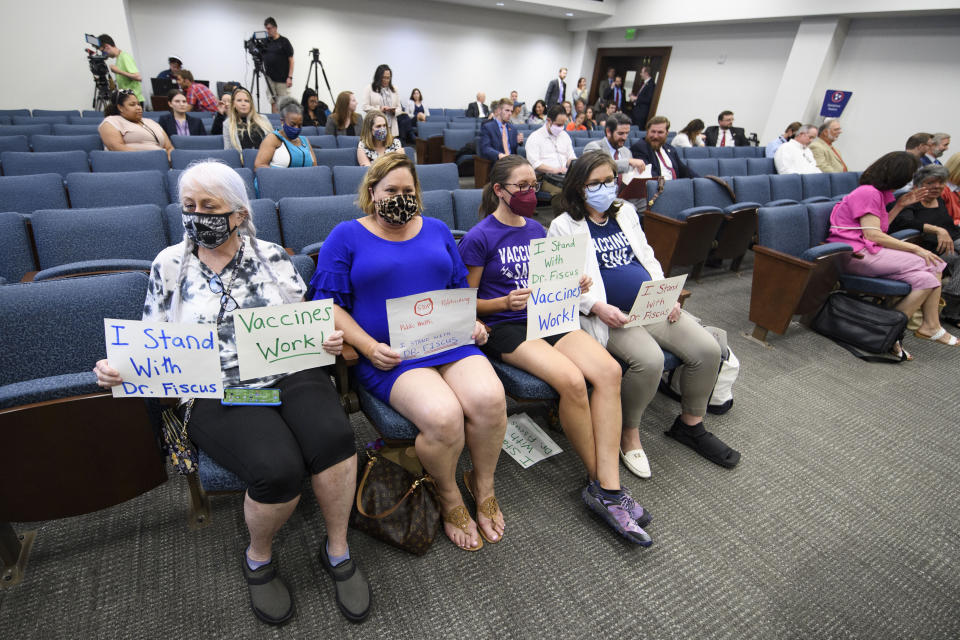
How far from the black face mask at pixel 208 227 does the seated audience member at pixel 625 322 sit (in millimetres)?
1297

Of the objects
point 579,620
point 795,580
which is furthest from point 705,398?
point 579,620

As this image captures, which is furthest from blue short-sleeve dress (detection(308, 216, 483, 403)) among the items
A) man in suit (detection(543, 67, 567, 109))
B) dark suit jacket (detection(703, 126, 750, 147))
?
man in suit (detection(543, 67, 567, 109))

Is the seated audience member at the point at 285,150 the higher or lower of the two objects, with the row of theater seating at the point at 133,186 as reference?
higher

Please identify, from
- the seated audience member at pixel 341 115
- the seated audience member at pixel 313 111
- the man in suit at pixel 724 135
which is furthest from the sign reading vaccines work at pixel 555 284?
the man in suit at pixel 724 135

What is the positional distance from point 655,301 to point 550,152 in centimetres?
352

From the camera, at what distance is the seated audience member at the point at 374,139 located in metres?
3.50

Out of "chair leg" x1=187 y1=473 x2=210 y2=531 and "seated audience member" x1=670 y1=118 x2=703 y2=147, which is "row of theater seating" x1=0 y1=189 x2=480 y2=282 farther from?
"seated audience member" x1=670 y1=118 x2=703 y2=147

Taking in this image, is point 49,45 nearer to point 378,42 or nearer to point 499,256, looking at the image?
point 378,42

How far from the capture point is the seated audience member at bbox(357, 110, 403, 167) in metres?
3.50

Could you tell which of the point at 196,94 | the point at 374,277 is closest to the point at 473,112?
the point at 196,94

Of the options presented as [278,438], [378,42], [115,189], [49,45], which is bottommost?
[278,438]

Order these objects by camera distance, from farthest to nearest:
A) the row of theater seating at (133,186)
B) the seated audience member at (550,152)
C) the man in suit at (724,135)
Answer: the man in suit at (724,135) → the seated audience member at (550,152) → the row of theater seating at (133,186)

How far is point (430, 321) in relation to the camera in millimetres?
1520

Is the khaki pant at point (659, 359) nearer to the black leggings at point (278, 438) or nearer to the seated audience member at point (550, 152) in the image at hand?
the black leggings at point (278, 438)
